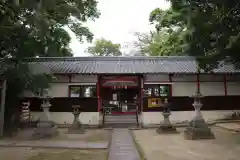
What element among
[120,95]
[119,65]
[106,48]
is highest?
[106,48]

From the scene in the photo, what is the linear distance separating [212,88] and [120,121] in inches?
220

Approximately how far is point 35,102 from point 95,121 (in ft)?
11.6

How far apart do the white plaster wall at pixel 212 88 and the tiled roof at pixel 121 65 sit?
0.79m

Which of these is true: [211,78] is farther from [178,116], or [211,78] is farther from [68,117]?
[68,117]

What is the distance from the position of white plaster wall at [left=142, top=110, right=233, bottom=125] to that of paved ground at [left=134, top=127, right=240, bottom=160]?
3.17 meters

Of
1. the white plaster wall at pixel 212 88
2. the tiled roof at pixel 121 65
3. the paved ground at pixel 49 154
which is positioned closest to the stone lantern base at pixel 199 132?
the paved ground at pixel 49 154

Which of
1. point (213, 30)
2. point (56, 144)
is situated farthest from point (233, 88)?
point (56, 144)

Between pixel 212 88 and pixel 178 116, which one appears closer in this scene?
pixel 178 116

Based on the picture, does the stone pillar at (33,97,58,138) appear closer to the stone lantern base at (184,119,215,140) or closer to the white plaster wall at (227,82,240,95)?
the stone lantern base at (184,119,215,140)

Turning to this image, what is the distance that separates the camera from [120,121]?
14.5 metres

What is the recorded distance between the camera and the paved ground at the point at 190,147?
22.3 feet

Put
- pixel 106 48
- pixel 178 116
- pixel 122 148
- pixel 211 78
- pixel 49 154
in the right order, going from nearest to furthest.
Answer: pixel 49 154
pixel 122 148
pixel 178 116
pixel 211 78
pixel 106 48

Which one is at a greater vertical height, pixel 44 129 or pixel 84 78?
pixel 84 78

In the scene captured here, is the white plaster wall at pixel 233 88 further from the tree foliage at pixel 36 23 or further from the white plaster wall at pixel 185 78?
the tree foliage at pixel 36 23
